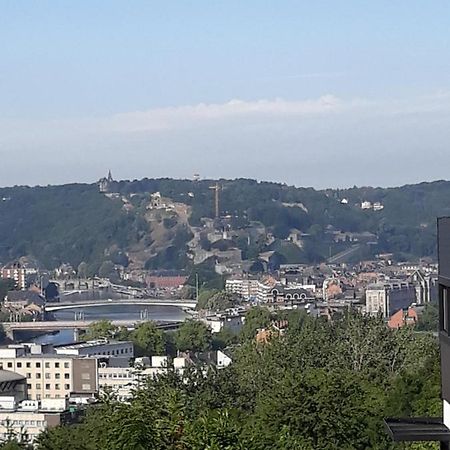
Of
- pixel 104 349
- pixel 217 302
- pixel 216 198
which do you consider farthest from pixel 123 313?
pixel 104 349

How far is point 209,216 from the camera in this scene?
16238cm

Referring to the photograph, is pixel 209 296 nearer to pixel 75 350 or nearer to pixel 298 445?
pixel 75 350

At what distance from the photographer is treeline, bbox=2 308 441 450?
11906mm

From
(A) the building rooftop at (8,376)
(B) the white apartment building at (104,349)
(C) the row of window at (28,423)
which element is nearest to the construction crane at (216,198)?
(B) the white apartment building at (104,349)

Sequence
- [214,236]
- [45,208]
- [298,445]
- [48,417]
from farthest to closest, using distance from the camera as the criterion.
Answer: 1. [45,208]
2. [214,236]
3. [48,417]
4. [298,445]

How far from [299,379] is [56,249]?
144 metres

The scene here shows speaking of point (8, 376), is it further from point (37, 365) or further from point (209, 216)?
point (209, 216)

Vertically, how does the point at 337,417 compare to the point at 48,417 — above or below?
above

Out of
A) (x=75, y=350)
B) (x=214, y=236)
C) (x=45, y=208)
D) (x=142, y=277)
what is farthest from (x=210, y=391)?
(x=45, y=208)

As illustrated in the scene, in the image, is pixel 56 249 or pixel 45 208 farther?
pixel 45 208

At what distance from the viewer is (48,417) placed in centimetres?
3253

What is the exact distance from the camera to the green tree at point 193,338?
61156mm

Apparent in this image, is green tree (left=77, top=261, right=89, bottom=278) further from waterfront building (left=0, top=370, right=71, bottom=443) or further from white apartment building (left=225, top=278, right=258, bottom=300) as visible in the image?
waterfront building (left=0, top=370, right=71, bottom=443)

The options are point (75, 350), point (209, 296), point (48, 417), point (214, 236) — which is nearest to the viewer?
point (48, 417)
